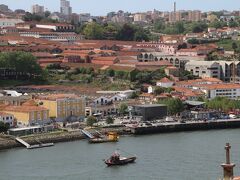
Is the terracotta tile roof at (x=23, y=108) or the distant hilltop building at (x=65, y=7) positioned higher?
the distant hilltop building at (x=65, y=7)

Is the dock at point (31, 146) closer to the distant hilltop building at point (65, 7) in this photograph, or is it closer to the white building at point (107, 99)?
the white building at point (107, 99)

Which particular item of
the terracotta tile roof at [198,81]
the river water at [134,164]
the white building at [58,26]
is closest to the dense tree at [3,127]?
the river water at [134,164]

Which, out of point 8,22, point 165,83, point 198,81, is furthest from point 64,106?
point 8,22

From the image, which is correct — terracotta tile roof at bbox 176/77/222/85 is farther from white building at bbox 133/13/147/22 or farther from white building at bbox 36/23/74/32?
white building at bbox 133/13/147/22

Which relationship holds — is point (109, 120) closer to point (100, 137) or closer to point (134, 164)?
point (100, 137)

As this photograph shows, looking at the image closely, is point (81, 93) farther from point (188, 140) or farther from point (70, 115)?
point (188, 140)
